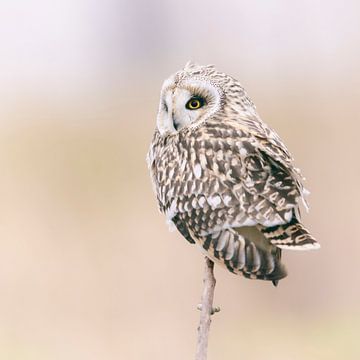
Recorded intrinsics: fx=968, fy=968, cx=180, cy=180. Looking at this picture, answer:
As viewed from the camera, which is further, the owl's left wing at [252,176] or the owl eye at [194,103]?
the owl eye at [194,103]

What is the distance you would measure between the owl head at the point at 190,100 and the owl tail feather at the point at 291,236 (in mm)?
726

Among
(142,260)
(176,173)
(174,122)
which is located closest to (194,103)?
(174,122)

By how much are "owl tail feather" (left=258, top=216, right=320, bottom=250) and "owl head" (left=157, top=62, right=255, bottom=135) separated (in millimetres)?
726

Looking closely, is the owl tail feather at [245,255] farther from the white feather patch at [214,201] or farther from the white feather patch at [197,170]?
the white feather patch at [197,170]

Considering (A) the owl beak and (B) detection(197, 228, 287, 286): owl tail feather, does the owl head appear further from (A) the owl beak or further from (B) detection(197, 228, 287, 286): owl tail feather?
(B) detection(197, 228, 287, 286): owl tail feather

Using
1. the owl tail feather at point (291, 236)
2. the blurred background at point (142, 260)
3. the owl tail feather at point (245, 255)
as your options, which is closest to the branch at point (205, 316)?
the owl tail feather at point (245, 255)

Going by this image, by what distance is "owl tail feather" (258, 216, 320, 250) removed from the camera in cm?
360

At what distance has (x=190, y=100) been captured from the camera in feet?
14.3

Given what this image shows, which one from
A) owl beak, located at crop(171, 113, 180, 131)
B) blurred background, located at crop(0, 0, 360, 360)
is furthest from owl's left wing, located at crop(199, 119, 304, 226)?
blurred background, located at crop(0, 0, 360, 360)

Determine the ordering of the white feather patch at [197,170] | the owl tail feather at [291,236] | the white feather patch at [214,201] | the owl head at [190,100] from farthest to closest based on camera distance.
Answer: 1. the owl head at [190,100]
2. the white feather patch at [197,170]
3. the white feather patch at [214,201]
4. the owl tail feather at [291,236]

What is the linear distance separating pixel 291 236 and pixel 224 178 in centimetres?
46

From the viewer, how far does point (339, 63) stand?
13.2 meters

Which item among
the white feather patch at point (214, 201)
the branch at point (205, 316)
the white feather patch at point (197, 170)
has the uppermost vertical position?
the white feather patch at point (197, 170)

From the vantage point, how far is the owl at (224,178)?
3.79 metres
